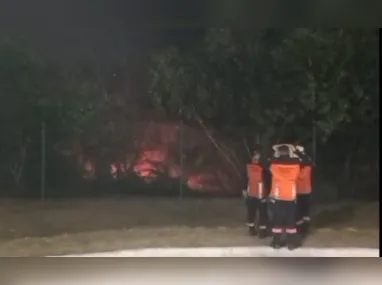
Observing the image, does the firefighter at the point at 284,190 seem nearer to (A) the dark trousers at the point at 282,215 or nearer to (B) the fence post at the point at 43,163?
(A) the dark trousers at the point at 282,215

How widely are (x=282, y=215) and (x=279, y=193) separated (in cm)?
6

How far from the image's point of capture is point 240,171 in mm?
1614

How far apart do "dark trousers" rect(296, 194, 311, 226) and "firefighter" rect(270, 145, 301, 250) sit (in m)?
0.01

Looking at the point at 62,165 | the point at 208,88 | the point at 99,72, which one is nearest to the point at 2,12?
the point at 99,72

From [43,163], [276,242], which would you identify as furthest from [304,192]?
[43,163]

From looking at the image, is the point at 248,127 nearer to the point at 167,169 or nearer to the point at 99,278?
the point at 167,169

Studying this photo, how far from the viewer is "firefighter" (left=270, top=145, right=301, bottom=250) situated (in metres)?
1.62

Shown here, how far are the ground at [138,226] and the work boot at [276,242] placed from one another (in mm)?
46

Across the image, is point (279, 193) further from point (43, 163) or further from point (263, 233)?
point (43, 163)

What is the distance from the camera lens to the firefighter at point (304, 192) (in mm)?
1621

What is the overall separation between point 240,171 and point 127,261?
1.28 feet

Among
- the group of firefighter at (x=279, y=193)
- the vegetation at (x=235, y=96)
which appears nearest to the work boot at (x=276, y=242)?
the group of firefighter at (x=279, y=193)

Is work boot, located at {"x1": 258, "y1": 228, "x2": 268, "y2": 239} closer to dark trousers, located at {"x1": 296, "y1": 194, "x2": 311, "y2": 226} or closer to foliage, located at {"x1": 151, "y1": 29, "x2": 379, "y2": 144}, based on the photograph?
dark trousers, located at {"x1": 296, "y1": 194, "x2": 311, "y2": 226}

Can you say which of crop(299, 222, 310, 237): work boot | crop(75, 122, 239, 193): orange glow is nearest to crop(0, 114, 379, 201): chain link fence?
crop(75, 122, 239, 193): orange glow
